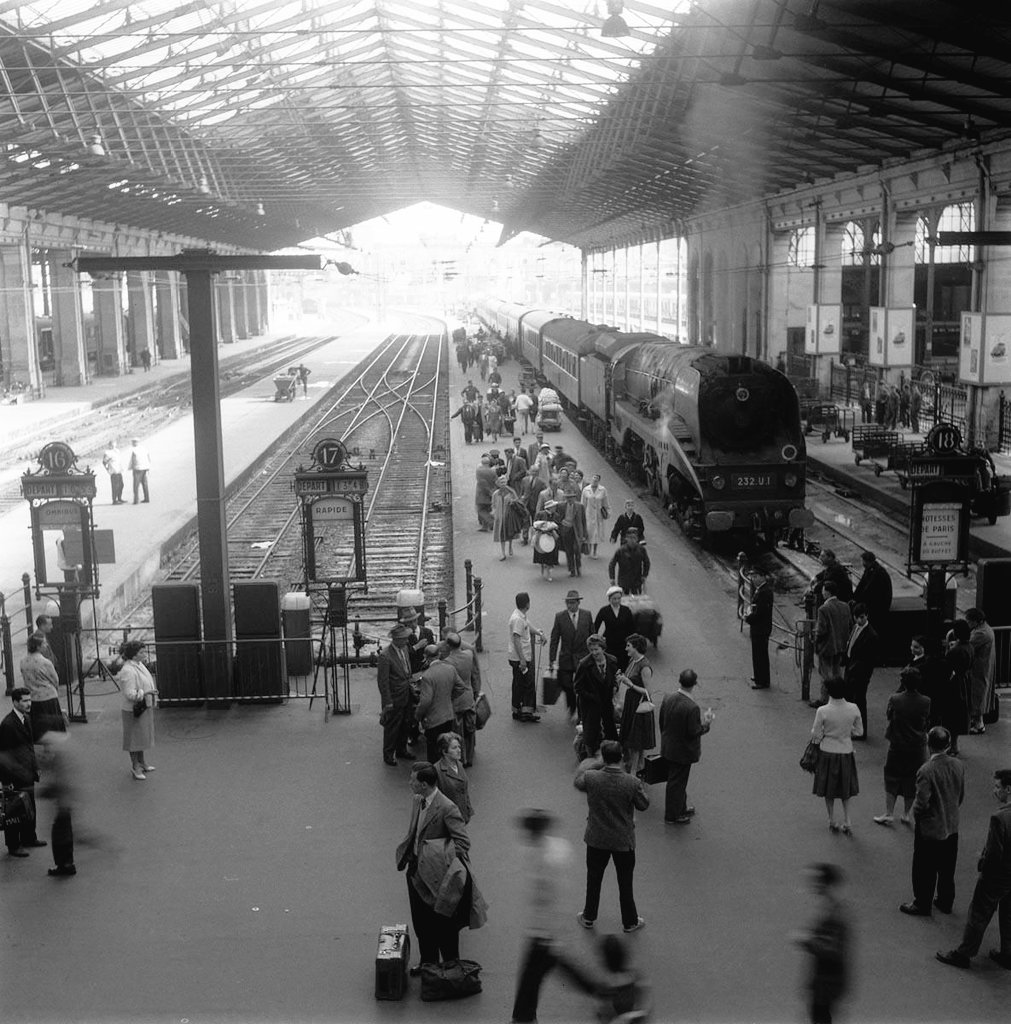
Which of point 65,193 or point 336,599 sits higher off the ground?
point 65,193

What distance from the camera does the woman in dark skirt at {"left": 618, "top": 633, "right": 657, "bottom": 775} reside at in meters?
10.4

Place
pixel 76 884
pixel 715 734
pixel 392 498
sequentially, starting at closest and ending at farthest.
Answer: pixel 76 884, pixel 715 734, pixel 392 498

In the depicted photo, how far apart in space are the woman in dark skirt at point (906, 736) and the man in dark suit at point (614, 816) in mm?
2388

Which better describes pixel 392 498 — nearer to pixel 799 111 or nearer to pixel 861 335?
pixel 799 111

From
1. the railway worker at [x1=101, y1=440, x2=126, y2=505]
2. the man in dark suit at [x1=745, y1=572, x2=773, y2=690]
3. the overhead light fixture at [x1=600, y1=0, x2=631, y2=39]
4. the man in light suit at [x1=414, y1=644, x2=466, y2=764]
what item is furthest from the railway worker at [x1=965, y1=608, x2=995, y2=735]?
the railway worker at [x1=101, y1=440, x2=126, y2=505]

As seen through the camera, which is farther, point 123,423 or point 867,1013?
point 123,423

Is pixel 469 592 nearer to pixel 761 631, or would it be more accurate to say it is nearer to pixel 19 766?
pixel 761 631

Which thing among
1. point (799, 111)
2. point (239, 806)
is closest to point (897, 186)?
point (799, 111)

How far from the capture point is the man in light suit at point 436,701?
34.8 ft

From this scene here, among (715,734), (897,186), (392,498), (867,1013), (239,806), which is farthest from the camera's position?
(897,186)

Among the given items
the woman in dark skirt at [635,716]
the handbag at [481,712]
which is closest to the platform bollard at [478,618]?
the handbag at [481,712]

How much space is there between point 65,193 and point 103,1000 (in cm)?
4470

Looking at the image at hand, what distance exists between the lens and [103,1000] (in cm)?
739

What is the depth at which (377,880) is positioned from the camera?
9.00 meters
